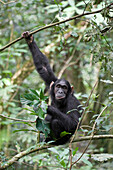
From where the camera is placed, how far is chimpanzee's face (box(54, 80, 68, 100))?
490 cm

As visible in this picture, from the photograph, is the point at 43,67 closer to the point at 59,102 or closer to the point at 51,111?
the point at 59,102

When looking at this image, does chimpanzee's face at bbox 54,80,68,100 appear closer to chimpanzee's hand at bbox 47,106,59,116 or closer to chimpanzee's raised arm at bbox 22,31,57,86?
chimpanzee's raised arm at bbox 22,31,57,86

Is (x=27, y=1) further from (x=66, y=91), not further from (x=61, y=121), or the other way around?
(x=61, y=121)

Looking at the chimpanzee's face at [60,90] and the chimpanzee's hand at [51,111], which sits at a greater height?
the chimpanzee's face at [60,90]

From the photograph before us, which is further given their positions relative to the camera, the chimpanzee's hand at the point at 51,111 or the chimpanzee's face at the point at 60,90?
the chimpanzee's face at the point at 60,90

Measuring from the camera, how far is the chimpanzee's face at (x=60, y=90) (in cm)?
490

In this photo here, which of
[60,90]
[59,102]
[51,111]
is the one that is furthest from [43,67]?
[51,111]

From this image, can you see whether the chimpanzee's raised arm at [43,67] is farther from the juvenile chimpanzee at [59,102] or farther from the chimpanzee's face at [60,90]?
the chimpanzee's face at [60,90]

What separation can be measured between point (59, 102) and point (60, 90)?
341 millimetres

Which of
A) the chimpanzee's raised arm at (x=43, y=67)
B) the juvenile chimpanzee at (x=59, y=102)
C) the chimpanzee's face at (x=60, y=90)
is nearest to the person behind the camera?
the juvenile chimpanzee at (x=59, y=102)

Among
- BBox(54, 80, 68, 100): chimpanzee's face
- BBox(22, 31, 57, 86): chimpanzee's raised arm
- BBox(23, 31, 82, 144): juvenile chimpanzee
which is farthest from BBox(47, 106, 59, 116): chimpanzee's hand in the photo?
BBox(22, 31, 57, 86): chimpanzee's raised arm

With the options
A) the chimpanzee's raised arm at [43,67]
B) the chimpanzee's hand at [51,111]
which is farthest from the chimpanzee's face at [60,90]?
the chimpanzee's hand at [51,111]

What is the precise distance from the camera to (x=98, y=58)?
2.87m

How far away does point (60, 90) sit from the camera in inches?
195
